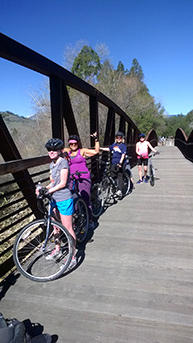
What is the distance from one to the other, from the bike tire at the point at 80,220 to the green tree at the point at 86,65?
38.0m

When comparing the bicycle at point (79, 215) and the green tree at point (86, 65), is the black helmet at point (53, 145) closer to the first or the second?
the bicycle at point (79, 215)

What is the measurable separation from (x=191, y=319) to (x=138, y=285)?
0.62m

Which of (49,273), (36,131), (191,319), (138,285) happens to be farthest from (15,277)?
(36,131)

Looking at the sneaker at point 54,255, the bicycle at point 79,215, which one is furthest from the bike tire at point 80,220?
the sneaker at point 54,255

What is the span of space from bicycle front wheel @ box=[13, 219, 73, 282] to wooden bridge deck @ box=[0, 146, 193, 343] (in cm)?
12

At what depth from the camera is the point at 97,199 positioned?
201 inches

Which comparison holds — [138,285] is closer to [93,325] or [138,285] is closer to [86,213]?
[93,325]

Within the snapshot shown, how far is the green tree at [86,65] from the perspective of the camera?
130ft

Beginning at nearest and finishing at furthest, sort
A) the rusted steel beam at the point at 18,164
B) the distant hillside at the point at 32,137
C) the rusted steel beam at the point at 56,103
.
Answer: the rusted steel beam at the point at 18,164, the rusted steel beam at the point at 56,103, the distant hillside at the point at 32,137

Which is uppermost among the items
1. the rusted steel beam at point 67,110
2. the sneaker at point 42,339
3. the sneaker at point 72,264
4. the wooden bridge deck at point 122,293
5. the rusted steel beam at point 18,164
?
the rusted steel beam at point 67,110

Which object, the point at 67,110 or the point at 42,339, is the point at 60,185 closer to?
the point at 42,339

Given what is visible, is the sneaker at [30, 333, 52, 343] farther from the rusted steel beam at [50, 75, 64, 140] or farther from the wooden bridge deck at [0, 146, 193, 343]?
the rusted steel beam at [50, 75, 64, 140]

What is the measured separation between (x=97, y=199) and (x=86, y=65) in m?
38.7

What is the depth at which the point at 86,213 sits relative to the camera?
12.9 ft
